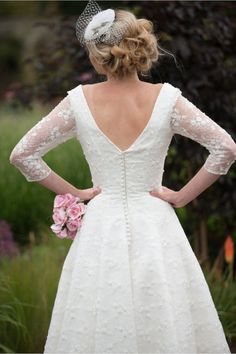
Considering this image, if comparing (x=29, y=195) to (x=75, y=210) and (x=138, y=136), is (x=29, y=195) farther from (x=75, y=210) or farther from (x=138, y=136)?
(x=138, y=136)

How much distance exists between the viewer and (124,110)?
152 inches

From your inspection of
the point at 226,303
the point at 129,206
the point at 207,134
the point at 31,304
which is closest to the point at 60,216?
the point at 129,206

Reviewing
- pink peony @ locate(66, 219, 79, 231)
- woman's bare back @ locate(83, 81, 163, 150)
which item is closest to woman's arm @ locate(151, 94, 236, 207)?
woman's bare back @ locate(83, 81, 163, 150)

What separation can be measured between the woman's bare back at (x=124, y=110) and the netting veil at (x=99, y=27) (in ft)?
0.71

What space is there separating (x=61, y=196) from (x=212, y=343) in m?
0.98

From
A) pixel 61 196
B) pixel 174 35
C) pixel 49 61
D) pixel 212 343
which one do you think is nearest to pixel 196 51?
pixel 174 35

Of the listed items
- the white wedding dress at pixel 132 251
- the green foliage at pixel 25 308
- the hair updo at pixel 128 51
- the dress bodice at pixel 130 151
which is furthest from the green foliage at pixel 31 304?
the hair updo at pixel 128 51

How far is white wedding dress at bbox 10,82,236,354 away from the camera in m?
3.85

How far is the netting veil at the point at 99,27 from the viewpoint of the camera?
3834 mm

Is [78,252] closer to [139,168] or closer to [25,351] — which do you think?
[139,168]

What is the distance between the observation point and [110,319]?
151 inches

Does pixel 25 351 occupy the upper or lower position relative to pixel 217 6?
lower

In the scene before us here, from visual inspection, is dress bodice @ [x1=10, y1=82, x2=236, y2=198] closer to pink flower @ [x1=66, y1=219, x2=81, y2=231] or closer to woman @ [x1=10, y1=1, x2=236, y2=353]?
woman @ [x1=10, y1=1, x2=236, y2=353]

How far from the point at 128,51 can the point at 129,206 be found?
70 centimetres
